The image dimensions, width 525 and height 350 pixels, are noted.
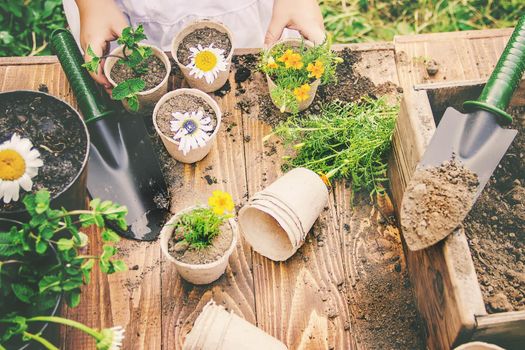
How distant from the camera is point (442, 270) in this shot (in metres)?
1.25

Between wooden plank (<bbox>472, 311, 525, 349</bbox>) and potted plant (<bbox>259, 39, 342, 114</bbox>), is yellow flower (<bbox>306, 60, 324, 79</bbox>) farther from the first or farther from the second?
wooden plank (<bbox>472, 311, 525, 349</bbox>)

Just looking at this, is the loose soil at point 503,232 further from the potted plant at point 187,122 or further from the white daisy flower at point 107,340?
the white daisy flower at point 107,340

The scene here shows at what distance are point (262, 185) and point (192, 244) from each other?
0.30 metres

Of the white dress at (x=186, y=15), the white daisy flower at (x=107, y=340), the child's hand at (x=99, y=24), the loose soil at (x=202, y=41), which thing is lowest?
the white daisy flower at (x=107, y=340)

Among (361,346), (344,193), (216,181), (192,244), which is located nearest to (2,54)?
(216,181)

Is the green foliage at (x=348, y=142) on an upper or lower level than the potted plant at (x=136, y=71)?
lower

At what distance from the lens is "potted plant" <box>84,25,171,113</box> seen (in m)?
1.51

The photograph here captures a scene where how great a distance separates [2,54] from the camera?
222cm

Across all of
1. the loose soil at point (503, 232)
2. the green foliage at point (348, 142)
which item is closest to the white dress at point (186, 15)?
the green foliage at point (348, 142)

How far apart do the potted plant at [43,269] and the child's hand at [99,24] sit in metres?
0.67

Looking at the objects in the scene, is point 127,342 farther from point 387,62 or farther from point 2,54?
point 2,54

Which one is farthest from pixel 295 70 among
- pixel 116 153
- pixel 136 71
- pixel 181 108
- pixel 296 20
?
pixel 116 153

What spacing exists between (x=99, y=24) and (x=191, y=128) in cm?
46

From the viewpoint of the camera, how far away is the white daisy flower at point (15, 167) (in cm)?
122
